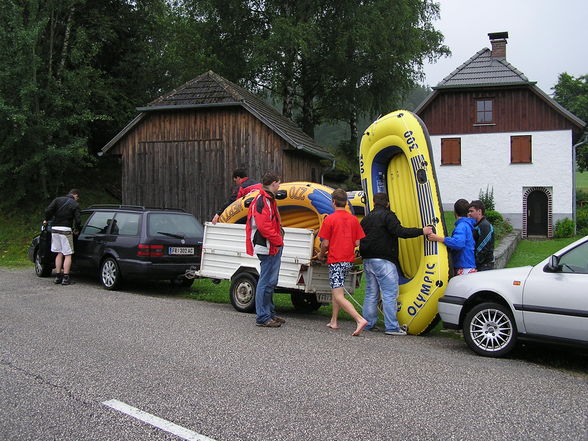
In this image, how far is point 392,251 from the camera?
7977 millimetres

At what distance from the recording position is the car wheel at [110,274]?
38.1ft

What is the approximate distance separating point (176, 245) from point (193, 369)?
5846mm

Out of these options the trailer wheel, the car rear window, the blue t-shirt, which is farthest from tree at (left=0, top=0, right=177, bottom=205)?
the blue t-shirt

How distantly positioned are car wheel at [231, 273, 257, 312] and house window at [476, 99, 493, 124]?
88.6 ft

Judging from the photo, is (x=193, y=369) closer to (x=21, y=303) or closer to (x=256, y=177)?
(x=21, y=303)

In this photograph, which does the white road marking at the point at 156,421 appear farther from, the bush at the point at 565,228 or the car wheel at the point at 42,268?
the bush at the point at 565,228

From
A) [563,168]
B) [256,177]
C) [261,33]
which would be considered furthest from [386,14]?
[256,177]

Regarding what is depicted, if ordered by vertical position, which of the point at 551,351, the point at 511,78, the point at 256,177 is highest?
the point at 511,78

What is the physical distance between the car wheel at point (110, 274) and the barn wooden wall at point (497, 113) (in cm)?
2561

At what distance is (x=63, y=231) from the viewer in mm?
12266

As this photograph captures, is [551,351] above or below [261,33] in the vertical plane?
below

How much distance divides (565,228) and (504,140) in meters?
5.80

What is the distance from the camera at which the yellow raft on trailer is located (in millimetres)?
7914

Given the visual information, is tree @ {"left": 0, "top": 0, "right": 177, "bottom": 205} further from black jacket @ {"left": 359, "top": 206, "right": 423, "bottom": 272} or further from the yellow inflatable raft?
black jacket @ {"left": 359, "top": 206, "right": 423, "bottom": 272}
